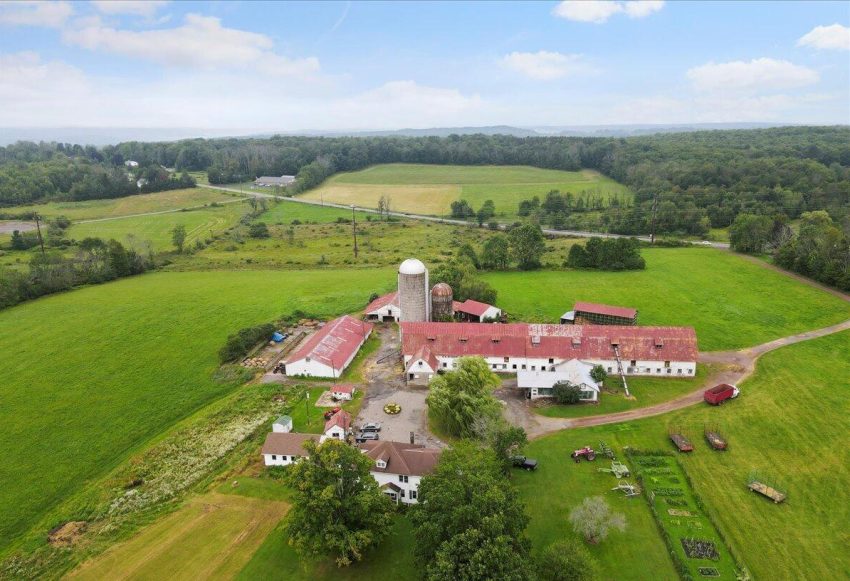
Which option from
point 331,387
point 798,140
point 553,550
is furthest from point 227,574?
point 798,140

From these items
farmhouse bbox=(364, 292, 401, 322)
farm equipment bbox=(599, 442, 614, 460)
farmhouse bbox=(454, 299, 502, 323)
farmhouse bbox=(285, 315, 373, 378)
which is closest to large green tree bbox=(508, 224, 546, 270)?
farmhouse bbox=(454, 299, 502, 323)

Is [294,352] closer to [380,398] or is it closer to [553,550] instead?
[380,398]

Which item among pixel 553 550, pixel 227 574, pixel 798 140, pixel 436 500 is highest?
pixel 798 140

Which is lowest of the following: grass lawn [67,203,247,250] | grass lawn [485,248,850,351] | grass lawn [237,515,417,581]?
grass lawn [237,515,417,581]

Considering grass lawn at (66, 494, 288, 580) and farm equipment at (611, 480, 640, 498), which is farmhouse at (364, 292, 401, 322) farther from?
farm equipment at (611, 480, 640, 498)

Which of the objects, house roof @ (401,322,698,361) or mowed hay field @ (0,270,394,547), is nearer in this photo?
mowed hay field @ (0,270,394,547)

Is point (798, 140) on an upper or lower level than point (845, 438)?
upper
